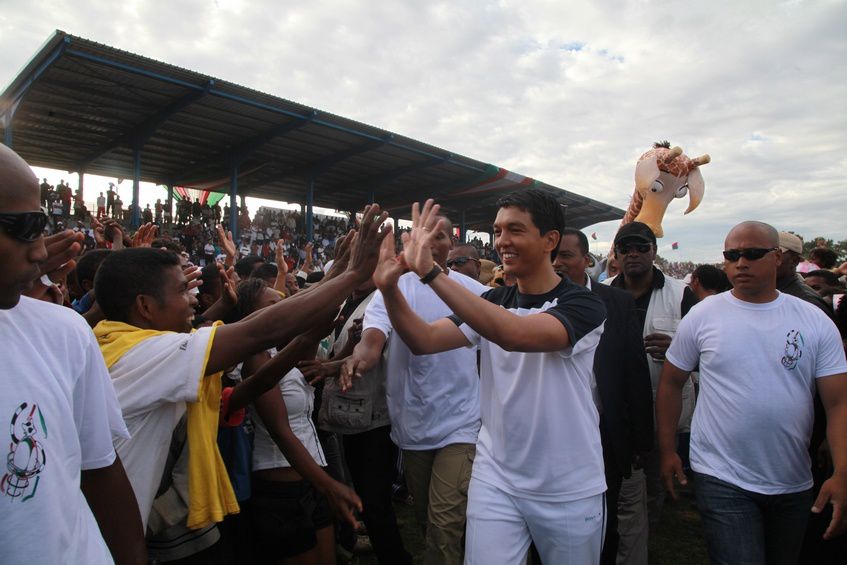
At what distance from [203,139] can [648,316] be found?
17.0 m

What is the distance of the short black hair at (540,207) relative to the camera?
7.77ft

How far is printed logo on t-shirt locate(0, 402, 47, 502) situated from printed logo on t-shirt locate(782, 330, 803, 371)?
301 centimetres

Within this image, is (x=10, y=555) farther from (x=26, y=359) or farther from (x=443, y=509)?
(x=443, y=509)

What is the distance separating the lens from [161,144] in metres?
17.8

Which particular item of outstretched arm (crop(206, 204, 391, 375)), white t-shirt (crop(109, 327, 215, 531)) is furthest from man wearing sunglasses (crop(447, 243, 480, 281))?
white t-shirt (crop(109, 327, 215, 531))

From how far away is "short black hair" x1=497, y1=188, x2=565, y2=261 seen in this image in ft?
7.77

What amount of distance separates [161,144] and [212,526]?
18.4 metres

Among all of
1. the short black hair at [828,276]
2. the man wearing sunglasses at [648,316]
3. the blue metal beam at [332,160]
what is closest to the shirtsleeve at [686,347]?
the man wearing sunglasses at [648,316]

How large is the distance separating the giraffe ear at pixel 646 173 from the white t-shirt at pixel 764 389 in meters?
3.25

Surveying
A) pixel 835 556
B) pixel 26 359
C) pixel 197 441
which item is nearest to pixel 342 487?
pixel 197 441

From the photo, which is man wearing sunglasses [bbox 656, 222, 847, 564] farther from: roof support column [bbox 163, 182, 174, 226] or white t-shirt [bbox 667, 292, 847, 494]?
roof support column [bbox 163, 182, 174, 226]

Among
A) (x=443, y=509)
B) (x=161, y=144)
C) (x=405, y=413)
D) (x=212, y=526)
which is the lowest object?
(x=443, y=509)

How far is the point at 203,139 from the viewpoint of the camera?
686 inches

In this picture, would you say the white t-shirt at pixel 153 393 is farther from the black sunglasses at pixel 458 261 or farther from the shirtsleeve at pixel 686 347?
the black sunglasses at pixel 458 261
